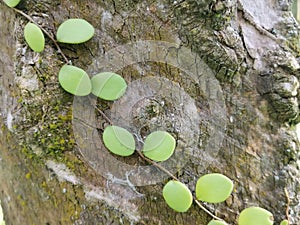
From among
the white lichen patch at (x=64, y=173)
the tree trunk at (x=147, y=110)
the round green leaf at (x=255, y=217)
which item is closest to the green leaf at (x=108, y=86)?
the tree trunk at (x=147, y=110)

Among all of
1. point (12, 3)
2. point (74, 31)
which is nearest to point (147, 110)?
point (74, 31)

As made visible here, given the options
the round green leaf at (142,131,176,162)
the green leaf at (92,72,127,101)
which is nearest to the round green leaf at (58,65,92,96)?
the green leaf at (92,72,127,101)

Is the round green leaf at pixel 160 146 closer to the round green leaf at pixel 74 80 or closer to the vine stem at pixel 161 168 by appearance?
the vine stem at pixel 161 168

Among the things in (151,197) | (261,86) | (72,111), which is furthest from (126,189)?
(261,86)

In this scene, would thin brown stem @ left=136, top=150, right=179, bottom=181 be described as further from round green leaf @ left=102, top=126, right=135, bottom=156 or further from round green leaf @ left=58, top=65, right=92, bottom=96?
round green leaf @ left=58, top=65, right=92, bottom=96

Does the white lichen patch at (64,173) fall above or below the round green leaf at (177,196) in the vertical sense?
below

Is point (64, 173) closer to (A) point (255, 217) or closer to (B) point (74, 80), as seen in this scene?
(B) point (74, 80)
